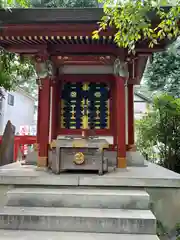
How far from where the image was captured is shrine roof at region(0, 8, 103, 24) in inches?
157

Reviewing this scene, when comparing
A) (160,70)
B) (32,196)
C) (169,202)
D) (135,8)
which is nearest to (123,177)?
(169,202)

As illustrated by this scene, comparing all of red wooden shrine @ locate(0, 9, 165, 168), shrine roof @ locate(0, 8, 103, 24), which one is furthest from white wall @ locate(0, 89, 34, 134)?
shrine roof @ locate(0, 8, 103, 24)

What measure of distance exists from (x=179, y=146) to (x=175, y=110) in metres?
1.14

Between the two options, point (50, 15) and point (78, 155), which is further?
point (78, 155)

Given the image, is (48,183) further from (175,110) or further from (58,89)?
(175,110)

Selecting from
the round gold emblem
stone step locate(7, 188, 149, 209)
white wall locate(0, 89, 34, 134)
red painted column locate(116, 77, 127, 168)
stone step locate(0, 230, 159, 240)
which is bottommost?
stone step locate(0, 230, 159, 240)

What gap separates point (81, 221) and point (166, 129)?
509cm

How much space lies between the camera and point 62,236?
2744mm

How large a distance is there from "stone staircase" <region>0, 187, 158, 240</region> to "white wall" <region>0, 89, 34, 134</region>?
376 inches

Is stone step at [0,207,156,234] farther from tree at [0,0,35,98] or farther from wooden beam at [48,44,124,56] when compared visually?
tree at [0,0,35,98]

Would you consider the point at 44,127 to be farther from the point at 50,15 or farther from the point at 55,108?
the point at 50,15

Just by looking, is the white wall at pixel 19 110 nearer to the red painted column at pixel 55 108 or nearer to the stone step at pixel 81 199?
the red painted column at pixel 55 108

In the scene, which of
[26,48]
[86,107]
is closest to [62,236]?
[86,107]

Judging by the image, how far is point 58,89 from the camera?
5.61 metres
